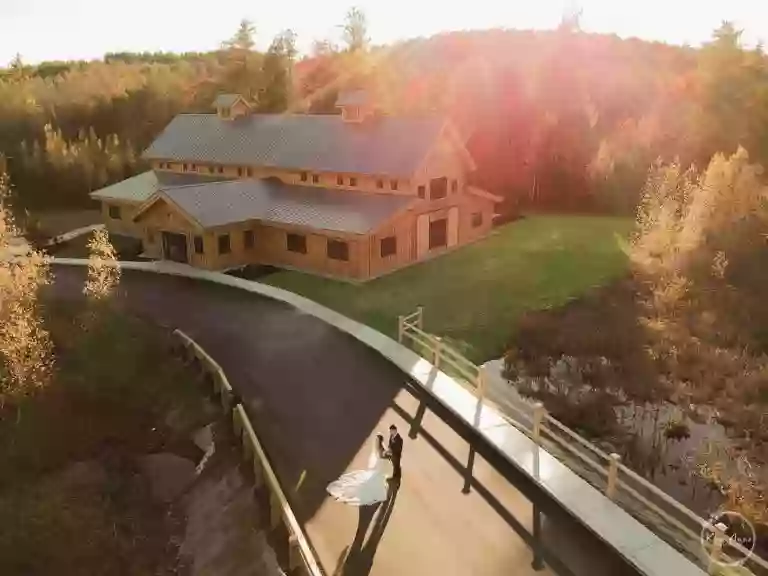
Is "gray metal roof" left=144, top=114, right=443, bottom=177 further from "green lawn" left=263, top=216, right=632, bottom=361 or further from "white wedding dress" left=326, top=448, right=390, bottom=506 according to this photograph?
"white wedding dress" left=326, top=448, right=390, bottom=506

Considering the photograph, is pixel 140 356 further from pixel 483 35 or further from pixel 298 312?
pixel 483 35

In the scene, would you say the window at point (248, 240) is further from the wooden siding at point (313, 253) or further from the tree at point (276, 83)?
the tree at point (276, 83)

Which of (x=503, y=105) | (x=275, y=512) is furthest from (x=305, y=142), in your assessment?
(x=275, y=512)

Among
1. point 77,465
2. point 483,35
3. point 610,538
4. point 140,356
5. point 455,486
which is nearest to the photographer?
point 610,538

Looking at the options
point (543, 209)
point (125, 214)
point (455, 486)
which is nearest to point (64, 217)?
point (125, 214)

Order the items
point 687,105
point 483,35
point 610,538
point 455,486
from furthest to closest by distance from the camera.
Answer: point 483,35 → point 687,105 → point 455,486 → point 610,538

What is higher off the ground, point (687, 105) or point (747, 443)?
point (687, 105)

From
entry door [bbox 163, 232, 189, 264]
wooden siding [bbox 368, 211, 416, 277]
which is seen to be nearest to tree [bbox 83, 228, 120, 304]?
entry door [bbox 163, 232, 189, 264]
